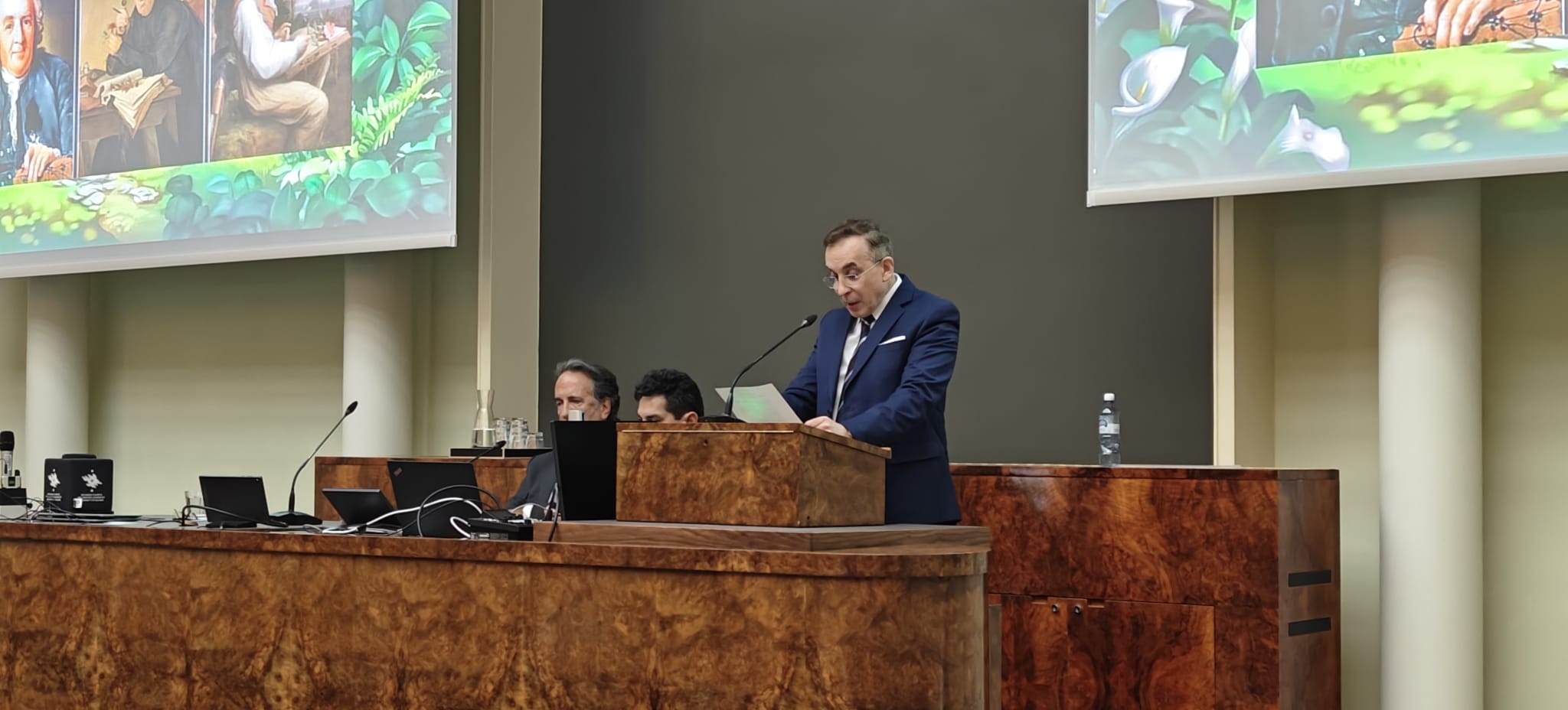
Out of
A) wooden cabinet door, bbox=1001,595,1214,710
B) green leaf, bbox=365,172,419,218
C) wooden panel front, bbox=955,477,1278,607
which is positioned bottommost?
wooden cabinet door, bbox=1001,595,1214,710

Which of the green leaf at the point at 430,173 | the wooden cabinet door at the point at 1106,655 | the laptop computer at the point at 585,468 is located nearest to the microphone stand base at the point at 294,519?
the laptop computer at the point at 585,468

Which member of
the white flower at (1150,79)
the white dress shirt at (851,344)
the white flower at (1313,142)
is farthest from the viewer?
the white flower at (1150,79)

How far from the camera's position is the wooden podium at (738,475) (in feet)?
7.72

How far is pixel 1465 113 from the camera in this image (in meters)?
3.95

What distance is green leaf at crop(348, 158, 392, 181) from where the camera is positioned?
5.93m

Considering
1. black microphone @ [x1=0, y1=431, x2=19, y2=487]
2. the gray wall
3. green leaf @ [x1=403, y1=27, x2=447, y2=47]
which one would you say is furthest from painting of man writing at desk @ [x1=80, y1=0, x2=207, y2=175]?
black microphone @ [x1=0, y1=431, x2=19, y2=487]

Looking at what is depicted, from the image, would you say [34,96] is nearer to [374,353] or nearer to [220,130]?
[220,130]

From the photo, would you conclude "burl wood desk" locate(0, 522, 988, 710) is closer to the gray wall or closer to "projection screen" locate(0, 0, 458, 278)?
the gray wall

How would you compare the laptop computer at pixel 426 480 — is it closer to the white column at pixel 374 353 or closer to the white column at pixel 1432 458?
the white column at pixel 1432 458

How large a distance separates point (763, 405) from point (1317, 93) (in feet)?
6.61

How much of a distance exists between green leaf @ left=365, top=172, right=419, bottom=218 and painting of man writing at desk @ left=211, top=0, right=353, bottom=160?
0.89ft

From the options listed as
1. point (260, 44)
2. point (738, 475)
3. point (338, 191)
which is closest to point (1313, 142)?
point (738, 475)

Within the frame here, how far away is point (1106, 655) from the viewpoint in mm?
4035

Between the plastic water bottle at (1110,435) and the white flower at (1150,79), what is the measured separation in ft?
2.97
